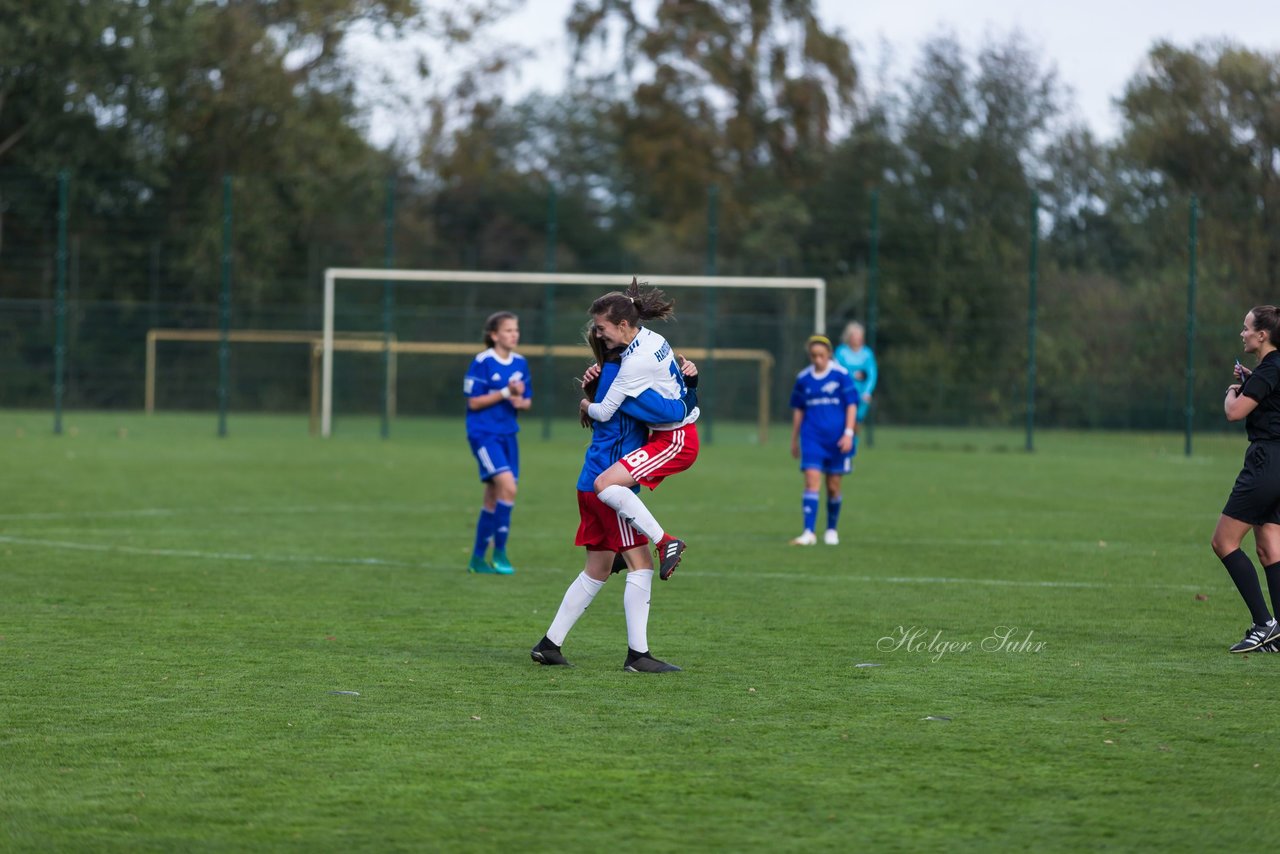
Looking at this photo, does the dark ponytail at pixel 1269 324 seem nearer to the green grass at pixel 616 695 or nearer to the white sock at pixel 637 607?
the green grass at pixel 616 695

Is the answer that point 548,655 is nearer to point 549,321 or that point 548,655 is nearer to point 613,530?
point 613,530

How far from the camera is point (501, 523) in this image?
12.0 meters

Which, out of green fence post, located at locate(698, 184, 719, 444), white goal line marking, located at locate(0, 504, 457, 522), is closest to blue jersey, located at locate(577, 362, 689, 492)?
white goal line marking, located at locate(0, 504, 457, 522)

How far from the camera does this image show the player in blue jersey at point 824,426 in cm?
1438

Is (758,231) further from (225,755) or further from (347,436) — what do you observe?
(225,755)

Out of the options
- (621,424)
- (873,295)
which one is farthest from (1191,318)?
(621,424)

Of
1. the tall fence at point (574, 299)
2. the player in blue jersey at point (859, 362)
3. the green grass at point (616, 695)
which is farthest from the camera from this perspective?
the tall fence at point (574, 299)

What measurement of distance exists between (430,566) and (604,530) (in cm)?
469

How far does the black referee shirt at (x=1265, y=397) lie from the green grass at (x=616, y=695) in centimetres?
117

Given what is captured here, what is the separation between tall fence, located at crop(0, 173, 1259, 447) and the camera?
31.6 meters

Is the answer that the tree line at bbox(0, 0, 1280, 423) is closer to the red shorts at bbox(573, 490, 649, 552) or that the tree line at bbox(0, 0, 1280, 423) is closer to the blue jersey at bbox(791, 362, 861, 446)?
the blue jersey at bbox(791, 362, 861, 446)

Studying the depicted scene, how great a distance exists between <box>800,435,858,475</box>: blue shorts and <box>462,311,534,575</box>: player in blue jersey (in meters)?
3.42

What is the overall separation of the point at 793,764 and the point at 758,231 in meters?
42.0

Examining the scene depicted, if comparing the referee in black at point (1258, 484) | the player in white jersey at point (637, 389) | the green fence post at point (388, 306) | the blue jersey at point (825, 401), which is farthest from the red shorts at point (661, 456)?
the green fence post at point (388, 306)
